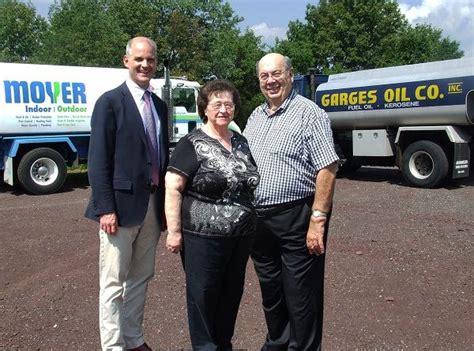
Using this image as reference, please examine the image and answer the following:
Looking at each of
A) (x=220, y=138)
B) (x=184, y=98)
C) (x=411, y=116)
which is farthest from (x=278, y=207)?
(x=184, y=98)

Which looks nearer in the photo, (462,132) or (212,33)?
(462,132)

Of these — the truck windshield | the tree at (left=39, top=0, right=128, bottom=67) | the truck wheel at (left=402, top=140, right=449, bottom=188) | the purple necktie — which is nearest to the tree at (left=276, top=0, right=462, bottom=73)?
the tree at (left=39, top=0, right=128, bottom=67)

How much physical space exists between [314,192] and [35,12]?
60.1 metres

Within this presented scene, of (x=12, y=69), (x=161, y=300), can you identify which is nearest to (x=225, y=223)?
(x=161, y=300)

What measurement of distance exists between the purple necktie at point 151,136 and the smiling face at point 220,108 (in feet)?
1.61

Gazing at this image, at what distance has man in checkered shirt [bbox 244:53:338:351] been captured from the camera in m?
Result: 2.87

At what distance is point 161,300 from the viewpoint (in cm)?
435

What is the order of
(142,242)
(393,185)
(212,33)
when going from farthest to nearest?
(212,33), (393,185), (142,242)

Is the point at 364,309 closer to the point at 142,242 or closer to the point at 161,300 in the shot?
the point at 161,300

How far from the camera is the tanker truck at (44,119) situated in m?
10.3

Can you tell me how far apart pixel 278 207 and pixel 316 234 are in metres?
0.26

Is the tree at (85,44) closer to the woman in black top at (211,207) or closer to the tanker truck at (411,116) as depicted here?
the tanker truck at (411,116)

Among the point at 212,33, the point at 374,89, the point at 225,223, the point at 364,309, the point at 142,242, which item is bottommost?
the point at 364,309

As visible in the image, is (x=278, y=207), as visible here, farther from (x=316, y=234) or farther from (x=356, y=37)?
(x=356, y=37)
